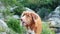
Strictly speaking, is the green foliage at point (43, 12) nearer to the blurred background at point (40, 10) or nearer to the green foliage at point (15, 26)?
the blurred background at point (40, 10)

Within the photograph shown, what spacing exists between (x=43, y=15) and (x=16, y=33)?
298 inches

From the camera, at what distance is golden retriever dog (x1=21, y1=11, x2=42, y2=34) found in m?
4.35

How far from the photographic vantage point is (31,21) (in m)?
4.52

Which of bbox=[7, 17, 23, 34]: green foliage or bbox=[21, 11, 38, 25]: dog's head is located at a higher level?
bbox=[21, 11, 38, 25]: dog's head

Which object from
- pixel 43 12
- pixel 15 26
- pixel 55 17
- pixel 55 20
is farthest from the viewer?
pixel 43 12

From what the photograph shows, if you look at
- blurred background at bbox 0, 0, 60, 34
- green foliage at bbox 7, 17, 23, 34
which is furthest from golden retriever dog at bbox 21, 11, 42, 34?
blurred background at bbox 0, 0, 60, 34

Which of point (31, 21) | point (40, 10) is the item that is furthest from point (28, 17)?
point (40, 10)

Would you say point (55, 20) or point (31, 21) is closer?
point (31, 21)

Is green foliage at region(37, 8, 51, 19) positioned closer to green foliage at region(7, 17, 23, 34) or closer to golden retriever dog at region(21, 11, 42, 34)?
green foliage at region(7, 17, 23, 34)

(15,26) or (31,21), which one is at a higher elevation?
(31,21)

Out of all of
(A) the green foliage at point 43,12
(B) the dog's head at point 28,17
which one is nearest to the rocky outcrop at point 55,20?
(A) the green foliage at point 43,12

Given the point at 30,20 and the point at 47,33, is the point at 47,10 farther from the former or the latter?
the point at 30,20

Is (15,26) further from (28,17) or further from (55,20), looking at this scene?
(55,20)

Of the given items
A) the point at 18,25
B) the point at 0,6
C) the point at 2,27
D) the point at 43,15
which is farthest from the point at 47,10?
the point at 2,27
